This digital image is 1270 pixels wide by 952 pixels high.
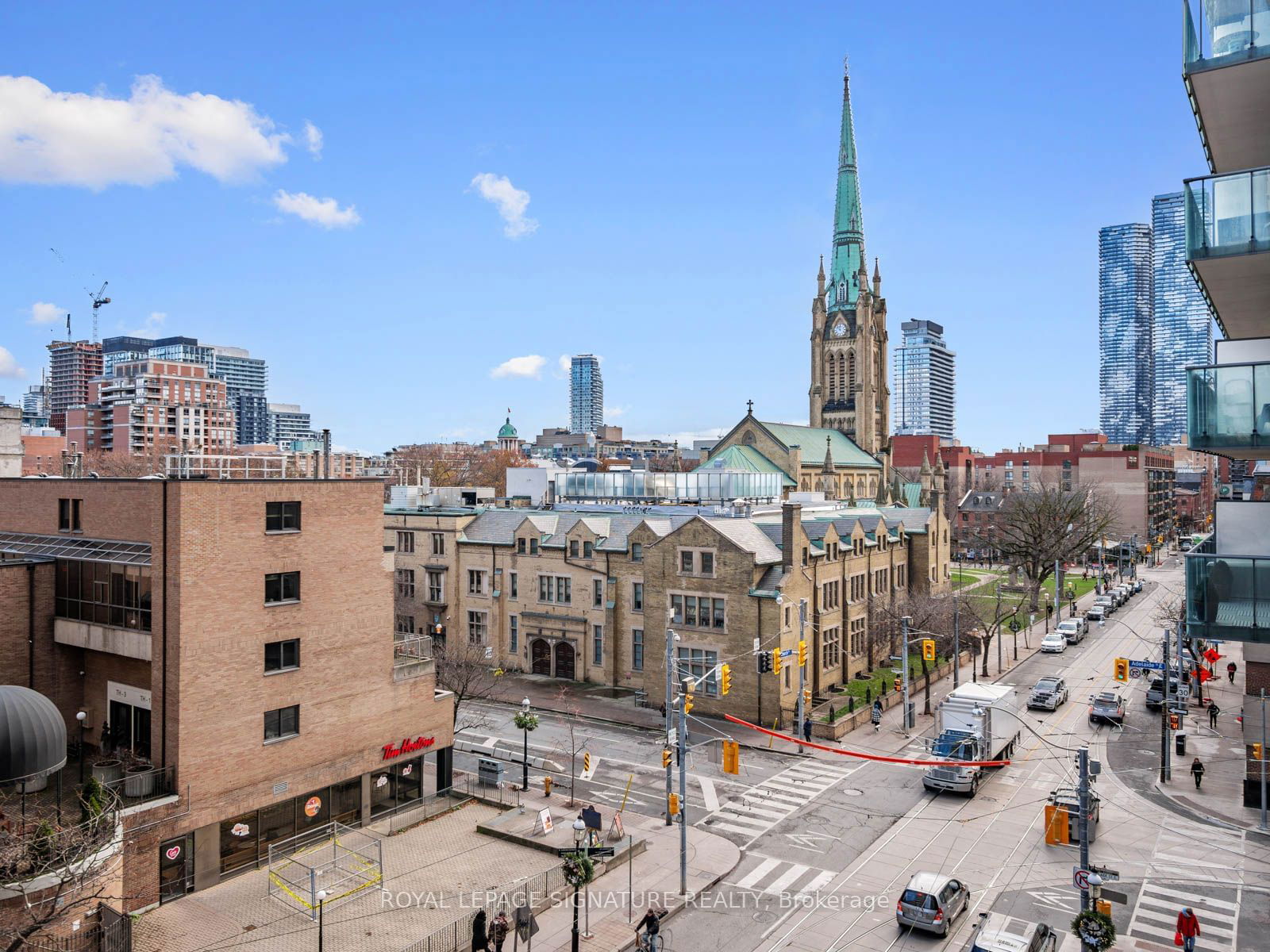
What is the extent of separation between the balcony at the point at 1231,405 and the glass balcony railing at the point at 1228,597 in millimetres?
2169

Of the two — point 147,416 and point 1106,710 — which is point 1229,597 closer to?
point 1106,710

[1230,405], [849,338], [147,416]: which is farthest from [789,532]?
[147,416]

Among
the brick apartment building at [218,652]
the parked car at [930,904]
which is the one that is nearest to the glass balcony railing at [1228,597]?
the parked car at [930,904]

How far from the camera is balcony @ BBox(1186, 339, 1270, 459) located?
619 inches

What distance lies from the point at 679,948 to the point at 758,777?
14283 millimetres

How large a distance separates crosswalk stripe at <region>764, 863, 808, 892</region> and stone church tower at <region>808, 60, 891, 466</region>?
92.0m

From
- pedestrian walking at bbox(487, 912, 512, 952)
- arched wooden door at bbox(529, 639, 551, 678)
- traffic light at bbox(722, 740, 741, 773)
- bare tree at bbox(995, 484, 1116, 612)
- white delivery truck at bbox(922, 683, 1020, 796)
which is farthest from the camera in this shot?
bare tree at bbox(995, 484, 1116, 612)

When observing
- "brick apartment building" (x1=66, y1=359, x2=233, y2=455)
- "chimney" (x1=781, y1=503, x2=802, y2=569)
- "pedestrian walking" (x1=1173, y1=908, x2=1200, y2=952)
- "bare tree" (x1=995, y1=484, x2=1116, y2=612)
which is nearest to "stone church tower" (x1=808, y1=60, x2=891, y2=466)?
"bare tree" (x1=995, y1=484, x2=1116, y2=612)

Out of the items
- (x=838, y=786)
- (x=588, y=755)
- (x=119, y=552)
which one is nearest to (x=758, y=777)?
(x=838, y=786)

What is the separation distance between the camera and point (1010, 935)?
801 inches

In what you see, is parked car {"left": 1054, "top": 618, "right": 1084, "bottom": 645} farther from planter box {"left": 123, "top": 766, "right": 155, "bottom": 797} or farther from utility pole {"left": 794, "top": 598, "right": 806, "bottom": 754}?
planter box {"left": 123, "top": 766, "right": 155, "bottom": 797}

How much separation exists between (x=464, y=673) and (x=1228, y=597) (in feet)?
105

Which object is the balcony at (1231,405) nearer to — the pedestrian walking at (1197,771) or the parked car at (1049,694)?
the pedestrian walking at (1197,771)

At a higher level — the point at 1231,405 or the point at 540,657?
the point at 1231,405
